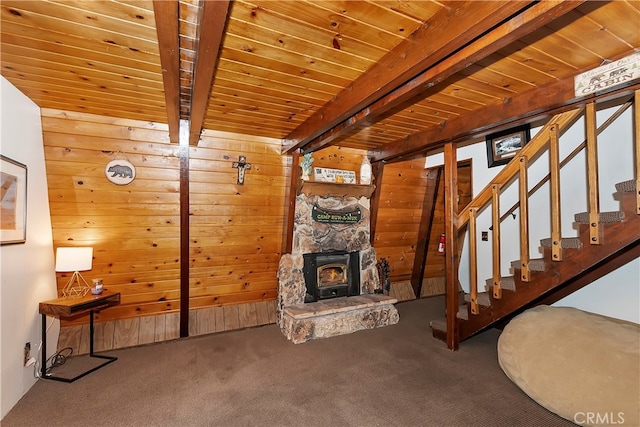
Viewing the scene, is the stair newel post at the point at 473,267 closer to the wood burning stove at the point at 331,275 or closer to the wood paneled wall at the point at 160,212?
the wood burning stove at the point at 331,275

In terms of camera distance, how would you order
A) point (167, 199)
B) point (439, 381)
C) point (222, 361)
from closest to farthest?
point (439, 381)
point (222, 361)
point (167, 199)

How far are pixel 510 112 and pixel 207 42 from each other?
2348mm

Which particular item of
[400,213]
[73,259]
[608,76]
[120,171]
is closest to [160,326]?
[73,259]

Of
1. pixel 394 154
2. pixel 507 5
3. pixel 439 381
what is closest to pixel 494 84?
pixel 507 5

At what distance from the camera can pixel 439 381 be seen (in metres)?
2.53

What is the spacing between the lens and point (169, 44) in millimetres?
1435

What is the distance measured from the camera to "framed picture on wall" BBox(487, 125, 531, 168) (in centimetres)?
322

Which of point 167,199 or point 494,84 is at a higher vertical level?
point 494,84

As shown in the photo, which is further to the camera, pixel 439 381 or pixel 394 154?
pixel 394 154

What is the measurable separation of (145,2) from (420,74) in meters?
1.47

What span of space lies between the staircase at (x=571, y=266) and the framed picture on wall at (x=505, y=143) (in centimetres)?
117

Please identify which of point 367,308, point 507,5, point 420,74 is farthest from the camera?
point 367,308

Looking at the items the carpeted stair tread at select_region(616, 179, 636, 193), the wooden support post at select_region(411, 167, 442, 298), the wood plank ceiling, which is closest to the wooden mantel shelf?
the wood plank ceiling

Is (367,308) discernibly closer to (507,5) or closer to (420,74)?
(420,74)
